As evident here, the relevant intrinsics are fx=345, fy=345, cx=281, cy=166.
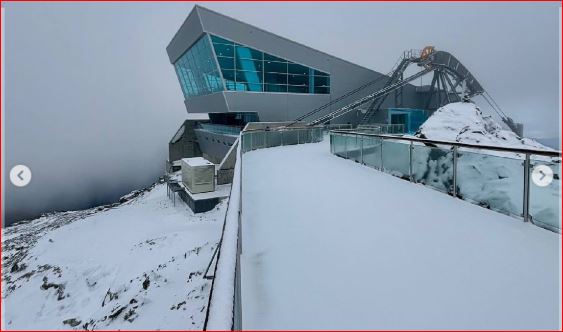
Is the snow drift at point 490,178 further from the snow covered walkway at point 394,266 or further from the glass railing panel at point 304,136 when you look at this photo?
the glass railing panel at point 304,136

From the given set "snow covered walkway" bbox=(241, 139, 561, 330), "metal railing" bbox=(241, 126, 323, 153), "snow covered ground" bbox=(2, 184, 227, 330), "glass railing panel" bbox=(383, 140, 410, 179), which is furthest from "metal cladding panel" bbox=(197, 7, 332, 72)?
"snow covered walkway" bbox=(241, 139, 561, 330)

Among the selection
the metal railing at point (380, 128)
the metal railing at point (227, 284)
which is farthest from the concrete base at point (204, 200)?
the metal railing at point (227, 284)

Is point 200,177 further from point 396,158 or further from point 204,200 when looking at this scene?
point 396,158

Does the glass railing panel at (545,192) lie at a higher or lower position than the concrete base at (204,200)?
higher

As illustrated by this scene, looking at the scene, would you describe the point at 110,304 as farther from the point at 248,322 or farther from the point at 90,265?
the point at 248,322

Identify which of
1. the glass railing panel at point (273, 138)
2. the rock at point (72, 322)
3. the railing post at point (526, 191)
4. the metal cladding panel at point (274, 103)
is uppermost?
the metal cladding panel at point (274, 103)

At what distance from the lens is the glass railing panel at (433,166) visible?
7.36 metres

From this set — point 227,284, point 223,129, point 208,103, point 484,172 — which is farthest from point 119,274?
point 223,129

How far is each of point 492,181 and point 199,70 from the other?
3621cm

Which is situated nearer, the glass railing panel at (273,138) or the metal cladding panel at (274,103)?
the glass railing panel at (273,138)

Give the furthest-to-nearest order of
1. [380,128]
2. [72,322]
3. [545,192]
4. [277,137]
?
[380,128]
[277,137]
[72,322]
[545,192]

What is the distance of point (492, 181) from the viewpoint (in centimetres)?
611

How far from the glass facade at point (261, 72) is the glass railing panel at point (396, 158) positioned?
26.0 meters

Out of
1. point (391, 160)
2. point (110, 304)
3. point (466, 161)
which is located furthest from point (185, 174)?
point (466, 161)
